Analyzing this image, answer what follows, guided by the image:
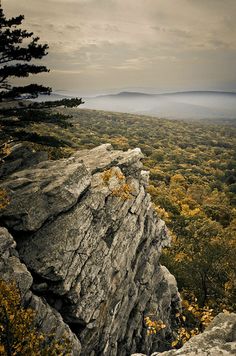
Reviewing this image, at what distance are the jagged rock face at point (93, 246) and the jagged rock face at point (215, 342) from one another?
6508 mm

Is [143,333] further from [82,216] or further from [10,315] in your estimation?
[10,315]

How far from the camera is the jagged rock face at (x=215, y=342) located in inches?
437

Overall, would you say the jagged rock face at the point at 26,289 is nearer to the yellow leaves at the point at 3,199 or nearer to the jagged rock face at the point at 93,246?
the jagged rock face at the point at 93,246

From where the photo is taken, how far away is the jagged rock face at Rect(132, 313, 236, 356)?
11.1 metres

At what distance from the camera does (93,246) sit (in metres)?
19.2

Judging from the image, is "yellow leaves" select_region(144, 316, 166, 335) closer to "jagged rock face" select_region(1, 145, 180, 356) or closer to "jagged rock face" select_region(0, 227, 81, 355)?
"jagged rock face" select_region(1, 145, 180, 356)

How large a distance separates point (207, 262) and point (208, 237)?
12.6 metres

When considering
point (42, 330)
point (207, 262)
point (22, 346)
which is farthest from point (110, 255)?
point (207, 262)

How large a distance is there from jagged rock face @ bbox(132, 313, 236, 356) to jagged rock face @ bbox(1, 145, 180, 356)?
6508mm

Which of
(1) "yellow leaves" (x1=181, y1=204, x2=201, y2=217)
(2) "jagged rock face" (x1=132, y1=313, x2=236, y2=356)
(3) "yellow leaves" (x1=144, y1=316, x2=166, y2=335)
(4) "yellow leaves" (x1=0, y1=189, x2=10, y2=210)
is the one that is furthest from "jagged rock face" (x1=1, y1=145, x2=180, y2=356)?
(1) "yellow leaves" (x1=181, y1=204, x2=201, y2=217)

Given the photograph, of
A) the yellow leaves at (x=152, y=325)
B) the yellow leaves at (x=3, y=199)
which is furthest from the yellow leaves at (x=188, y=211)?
the yellow leaves at (x=3, y=199)

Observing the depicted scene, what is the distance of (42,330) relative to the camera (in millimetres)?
14953

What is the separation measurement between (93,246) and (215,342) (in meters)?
8.84

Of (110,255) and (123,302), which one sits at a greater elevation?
(110,255)
